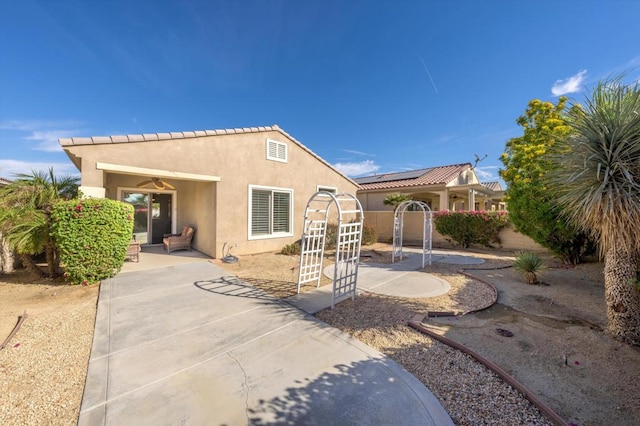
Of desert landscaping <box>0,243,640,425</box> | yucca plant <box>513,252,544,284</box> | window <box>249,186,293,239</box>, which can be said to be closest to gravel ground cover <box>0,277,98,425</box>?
desert landscaping <box>0,243,640,425</box>

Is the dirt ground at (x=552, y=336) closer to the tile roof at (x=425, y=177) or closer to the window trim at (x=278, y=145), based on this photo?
the window trim at (x=278, y=145)

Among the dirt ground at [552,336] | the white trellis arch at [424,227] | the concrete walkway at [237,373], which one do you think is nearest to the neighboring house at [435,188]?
the white trellis arch at [424,227]

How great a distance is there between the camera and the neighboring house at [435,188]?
17.1 meters

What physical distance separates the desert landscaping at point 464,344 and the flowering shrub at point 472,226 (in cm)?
661

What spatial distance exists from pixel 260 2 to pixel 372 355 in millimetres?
11434

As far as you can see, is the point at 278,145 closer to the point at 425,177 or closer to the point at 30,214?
the point at 30,214

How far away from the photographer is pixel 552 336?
13.6 ft

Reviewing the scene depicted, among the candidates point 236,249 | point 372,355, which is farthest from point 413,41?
point 372,355

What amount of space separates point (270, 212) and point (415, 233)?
9749 mm

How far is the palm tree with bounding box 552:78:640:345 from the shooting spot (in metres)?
3.70

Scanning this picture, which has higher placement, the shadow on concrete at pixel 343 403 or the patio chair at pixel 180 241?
the patio chair at pixel 180 241

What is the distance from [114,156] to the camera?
7.47m

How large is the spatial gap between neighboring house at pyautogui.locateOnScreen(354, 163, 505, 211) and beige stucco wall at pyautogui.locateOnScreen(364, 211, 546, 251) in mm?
2282

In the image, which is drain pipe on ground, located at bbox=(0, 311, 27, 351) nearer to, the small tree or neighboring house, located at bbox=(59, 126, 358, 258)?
neighboring house, located at bbox=(59, 126, 358, 258)
